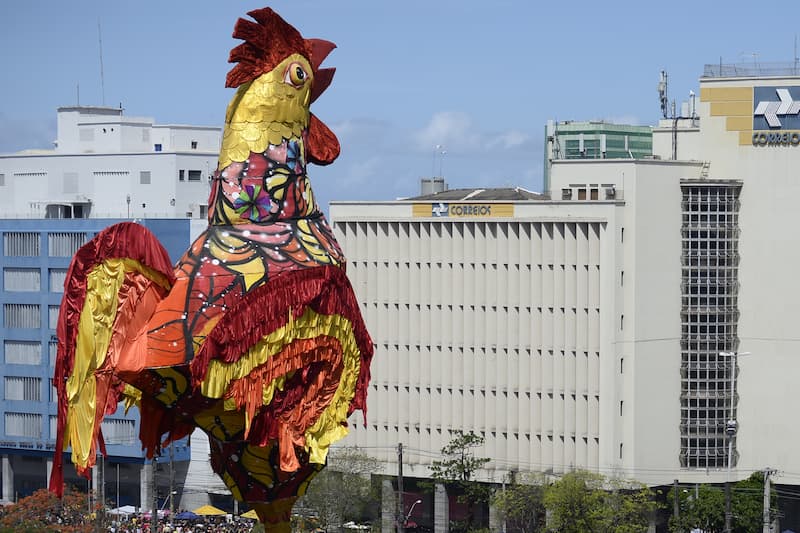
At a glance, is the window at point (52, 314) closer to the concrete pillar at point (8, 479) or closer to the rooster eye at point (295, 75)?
the concrete pillar at point (8, 479)

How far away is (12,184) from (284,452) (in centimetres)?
8870

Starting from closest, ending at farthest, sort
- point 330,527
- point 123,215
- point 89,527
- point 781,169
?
point 89,527
point 330,527
point 781,169
point 123,215

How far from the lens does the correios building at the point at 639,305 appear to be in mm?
116625

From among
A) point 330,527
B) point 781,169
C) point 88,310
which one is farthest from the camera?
point 781,169

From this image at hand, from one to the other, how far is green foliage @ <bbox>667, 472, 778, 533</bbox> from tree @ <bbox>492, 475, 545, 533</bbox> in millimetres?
7468

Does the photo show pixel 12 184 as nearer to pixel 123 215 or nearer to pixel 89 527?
pixel 123 215

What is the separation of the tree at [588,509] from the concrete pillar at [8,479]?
3866 cm

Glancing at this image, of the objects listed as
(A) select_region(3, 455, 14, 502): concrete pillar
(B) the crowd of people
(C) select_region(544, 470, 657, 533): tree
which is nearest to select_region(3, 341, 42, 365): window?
(A) select_region(3, 455, 14, 502): concrete pillar

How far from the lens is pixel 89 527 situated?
95312 millimetres

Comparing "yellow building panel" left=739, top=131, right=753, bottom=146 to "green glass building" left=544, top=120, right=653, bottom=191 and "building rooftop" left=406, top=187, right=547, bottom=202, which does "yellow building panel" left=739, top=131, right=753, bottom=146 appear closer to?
"building rooftop" left=406, top=187, right=547, bottom=202

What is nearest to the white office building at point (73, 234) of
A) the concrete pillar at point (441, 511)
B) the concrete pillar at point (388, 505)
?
the concrete pillar at point (388, 505)

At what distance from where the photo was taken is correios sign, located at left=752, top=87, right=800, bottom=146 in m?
117

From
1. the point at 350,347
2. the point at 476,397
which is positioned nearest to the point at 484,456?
the point at 476,397

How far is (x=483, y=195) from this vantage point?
123500mm
